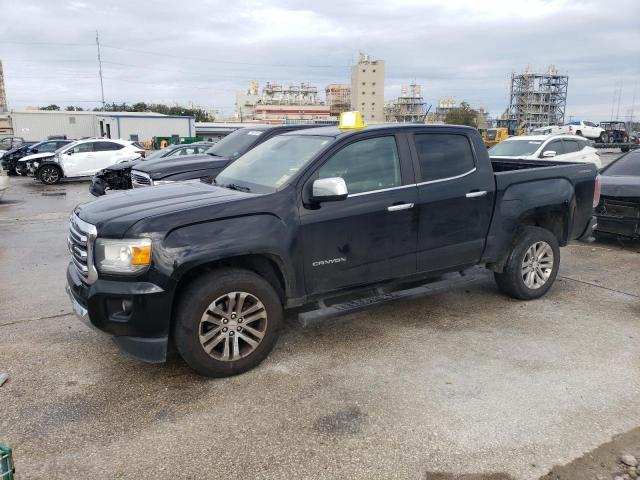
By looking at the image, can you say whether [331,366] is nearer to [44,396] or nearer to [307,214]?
[307,214]

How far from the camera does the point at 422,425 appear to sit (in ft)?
10.9

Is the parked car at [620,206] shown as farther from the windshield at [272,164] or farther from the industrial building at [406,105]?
→ the industrial building at [406,105]

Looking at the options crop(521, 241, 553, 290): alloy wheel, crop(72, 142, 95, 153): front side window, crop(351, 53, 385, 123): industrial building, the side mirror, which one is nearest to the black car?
crop(72, 142, 95, 153): front side window

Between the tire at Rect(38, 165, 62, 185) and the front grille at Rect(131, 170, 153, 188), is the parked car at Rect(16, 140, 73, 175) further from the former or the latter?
the front grille at Rect(131, 170, 153, 188)

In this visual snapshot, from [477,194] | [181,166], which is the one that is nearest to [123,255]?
[477,194]

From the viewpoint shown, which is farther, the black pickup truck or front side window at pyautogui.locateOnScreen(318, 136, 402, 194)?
front side window at pyautogui.locateOnScreen(318, 136, 402, 194)

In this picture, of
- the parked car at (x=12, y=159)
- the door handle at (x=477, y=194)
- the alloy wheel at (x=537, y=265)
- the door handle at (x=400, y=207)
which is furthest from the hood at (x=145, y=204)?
the parked car at (x=12, y=159)

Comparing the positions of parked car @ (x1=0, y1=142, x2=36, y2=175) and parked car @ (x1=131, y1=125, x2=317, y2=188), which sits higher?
parked car @ (x1=131, y1=125, x2=317, y2=188)

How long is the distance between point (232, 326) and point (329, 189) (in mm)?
1246

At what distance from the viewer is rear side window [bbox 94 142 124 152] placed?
20234 mm

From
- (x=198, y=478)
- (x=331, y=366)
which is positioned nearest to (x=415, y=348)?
(x=331, y=366)

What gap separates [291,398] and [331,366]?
0.59 meters

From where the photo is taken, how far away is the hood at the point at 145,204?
3.65 metres

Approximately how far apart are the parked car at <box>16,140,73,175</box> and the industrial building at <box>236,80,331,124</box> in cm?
10009
